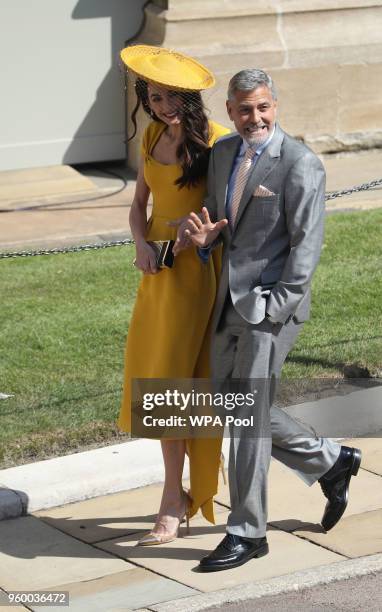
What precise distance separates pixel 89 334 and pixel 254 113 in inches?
131

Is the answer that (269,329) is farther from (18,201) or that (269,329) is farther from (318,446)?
(18,201)

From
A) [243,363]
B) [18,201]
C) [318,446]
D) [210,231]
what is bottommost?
[18,201]

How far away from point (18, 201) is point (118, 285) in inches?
111

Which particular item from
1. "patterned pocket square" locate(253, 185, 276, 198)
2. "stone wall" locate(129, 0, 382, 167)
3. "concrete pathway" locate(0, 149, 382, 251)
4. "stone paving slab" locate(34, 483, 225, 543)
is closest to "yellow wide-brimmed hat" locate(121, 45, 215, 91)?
"patterned pocket square" locate(253, 185, 276, 198)

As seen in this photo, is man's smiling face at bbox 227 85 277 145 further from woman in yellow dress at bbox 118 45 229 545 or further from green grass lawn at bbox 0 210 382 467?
green grass lawn at bbox 0 210 382 467

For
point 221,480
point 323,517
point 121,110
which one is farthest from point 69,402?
point 121,110

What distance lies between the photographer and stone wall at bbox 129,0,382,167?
12.2 meters

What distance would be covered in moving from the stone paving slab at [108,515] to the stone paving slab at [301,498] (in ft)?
0.85

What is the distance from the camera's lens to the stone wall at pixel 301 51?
1216 centimetres

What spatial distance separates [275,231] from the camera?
197 inches

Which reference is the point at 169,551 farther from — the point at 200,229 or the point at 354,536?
the point at 200,229

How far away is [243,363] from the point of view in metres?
5.05

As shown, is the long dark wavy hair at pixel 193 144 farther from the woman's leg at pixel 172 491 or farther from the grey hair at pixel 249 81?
the woman's leg at pixel 172 491

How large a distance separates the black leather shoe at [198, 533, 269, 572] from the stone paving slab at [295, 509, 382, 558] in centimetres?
37
